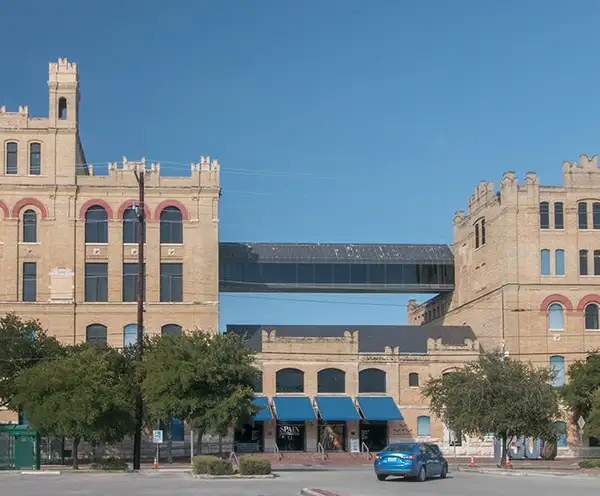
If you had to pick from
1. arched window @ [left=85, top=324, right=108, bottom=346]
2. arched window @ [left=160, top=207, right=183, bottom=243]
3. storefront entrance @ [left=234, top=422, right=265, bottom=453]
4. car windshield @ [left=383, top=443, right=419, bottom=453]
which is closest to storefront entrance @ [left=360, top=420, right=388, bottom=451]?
storefront entrance @ [left=234, top=422, right=265, bottom=453]

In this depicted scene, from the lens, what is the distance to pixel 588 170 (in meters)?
82.7

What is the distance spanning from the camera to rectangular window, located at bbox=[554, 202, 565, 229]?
268 feet

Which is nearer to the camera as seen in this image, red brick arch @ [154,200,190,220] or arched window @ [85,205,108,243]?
arched window @ [85,205,108,243]

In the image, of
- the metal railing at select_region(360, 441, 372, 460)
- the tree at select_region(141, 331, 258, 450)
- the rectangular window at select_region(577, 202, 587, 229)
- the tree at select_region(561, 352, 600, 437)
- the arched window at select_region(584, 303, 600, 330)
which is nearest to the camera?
the tree at select_region(141, 331, 258, 450)

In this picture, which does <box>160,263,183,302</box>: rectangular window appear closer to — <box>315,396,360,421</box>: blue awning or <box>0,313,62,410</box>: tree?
<box>315,396,360,421</box>: blue awning

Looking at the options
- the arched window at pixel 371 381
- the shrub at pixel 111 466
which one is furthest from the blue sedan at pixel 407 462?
the arched window at pixel 371 381

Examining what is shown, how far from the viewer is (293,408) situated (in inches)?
2968

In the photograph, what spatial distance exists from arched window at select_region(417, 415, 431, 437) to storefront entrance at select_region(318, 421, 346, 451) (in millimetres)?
5298

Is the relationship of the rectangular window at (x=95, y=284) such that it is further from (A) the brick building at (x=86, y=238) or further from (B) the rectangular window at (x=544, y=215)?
(B) the rectangular window at (x=544, y=215)

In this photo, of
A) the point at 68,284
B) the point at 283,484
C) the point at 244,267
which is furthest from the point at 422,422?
the point at 283,484

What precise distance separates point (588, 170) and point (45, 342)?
137ft

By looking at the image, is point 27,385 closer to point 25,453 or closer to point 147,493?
point 25,453

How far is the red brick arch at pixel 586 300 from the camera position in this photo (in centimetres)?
8088

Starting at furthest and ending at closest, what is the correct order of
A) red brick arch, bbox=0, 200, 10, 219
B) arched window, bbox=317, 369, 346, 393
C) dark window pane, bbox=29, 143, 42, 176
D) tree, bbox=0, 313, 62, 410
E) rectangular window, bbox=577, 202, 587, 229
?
rectangular window, bbox=577, 202, 587, 229 → dark window pane, bbox=29, 143, 42, 176 → red brick arch, bbox=0, 200, 10, 219 → arched window, bbox=317, 369, 346, 393 → tree, bbox=0, 313, 62, 410
